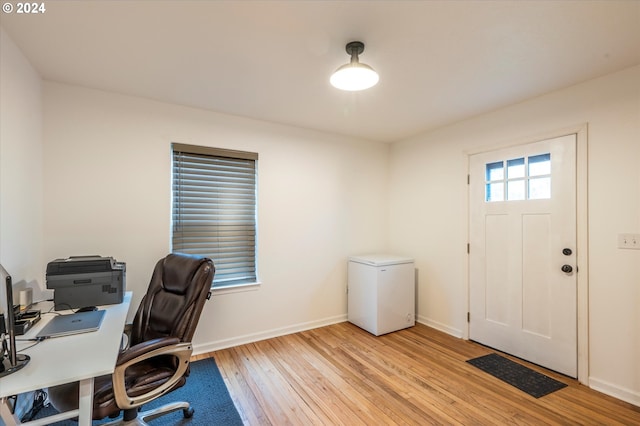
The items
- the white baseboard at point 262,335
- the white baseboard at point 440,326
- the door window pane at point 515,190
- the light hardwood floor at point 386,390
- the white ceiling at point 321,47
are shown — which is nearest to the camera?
the white ceiling at point 321,47

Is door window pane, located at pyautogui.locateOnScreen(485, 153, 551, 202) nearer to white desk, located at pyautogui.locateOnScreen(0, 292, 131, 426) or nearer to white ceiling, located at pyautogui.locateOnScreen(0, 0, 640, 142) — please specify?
white ceiling, located at pyautogui.locateOnScreen(0, 0, 640, 142)

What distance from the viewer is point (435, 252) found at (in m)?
3.62

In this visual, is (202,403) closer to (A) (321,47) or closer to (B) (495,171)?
(A) (321,47)

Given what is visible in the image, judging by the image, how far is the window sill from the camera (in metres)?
2.97

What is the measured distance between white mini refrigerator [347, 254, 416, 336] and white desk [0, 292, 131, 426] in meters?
2.53

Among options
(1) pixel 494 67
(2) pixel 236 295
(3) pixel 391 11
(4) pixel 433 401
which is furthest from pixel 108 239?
(1) pixel 494 67

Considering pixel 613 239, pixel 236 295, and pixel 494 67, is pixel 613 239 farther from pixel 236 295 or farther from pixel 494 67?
pixel 236 295

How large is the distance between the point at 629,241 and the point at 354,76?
235 centimetres

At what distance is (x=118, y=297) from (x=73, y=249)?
750 mm

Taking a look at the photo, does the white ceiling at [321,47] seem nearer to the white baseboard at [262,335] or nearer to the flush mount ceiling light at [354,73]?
the flush mount ceiling light at [354,73]

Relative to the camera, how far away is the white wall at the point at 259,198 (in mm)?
2418

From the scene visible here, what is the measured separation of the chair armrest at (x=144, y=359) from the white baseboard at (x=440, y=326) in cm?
A: 292

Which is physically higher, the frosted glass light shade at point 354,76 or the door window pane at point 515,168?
the frosted glass light shade at point 354,76

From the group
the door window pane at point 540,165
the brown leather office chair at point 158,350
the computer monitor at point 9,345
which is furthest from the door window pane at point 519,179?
the computer monitor at point 9,345
